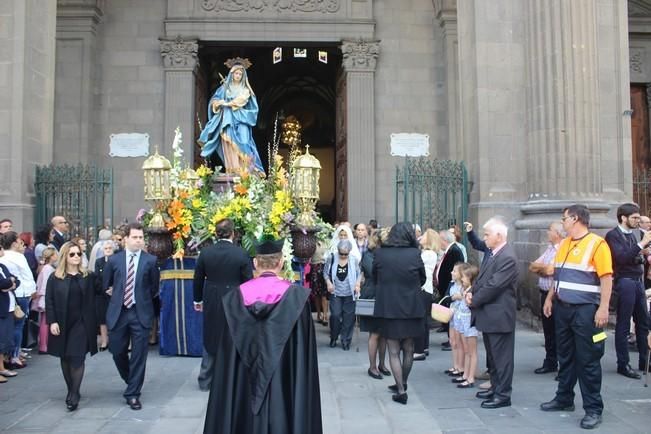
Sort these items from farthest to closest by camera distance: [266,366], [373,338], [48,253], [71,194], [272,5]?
[272,5] → [71,194] → [48,253] → [373,338] → [266,366]

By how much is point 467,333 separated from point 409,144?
976 cm

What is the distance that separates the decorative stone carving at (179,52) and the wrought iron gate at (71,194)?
4.77 metres

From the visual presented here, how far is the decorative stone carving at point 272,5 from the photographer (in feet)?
52.5

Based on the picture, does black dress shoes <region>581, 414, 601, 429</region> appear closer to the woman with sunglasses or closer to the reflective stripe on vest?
the reflective stripe on vest

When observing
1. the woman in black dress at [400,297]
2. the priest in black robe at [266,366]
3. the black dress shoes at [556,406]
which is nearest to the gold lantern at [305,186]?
the woman in black dress at [400,297]

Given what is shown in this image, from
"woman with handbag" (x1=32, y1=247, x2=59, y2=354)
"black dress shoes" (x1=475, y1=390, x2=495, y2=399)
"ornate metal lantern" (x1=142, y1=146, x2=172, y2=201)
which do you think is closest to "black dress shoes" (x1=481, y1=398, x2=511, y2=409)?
"black dress shoes" (x1=475, y1=390, x2=495, y2=399)

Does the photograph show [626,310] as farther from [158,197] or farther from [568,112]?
[158,197]

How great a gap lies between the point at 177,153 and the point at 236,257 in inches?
116

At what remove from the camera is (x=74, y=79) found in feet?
51.1

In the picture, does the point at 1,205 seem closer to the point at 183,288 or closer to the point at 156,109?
the point at 183,288

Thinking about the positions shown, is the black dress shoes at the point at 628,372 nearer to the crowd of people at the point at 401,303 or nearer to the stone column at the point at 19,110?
the crowd of people at the point at 401,303

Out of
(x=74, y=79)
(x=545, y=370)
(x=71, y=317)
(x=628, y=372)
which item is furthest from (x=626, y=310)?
(x=74, y=79)

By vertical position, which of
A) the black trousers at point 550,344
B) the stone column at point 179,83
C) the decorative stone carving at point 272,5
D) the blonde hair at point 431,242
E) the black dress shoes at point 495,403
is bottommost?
the black dress shoes at point 495,403

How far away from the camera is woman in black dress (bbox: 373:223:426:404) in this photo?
20.4 feet
